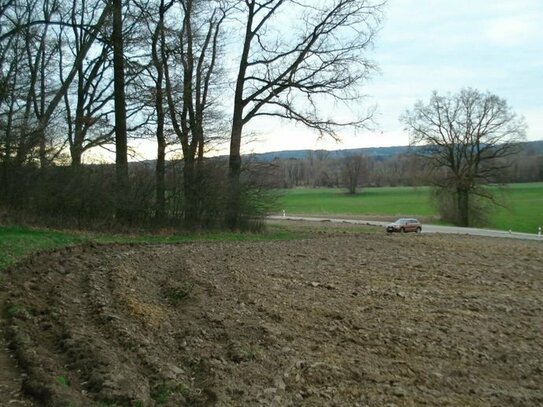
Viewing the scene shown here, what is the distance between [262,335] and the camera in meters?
7.64

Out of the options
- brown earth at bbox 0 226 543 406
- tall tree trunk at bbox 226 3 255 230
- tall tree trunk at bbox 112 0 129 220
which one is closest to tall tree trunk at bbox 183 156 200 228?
tall tree trunk at bbox 226 3 255 230

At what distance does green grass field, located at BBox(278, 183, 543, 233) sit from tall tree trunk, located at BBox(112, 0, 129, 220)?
29.5 feet

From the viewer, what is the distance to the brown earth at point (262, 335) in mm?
5688

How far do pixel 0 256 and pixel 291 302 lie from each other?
6.59 metres

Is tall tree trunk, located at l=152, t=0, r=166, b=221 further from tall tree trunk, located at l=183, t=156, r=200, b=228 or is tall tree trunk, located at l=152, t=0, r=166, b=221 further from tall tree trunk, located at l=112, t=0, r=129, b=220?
tall tree trunk, located at l=112, t=0, r=129, b=220

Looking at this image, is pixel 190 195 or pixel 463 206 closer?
pixel 190 195

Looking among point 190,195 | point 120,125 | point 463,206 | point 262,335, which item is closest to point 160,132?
point 120,125

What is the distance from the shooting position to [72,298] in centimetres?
885

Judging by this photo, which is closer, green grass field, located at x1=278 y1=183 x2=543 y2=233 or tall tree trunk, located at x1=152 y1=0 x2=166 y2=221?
tall tree trunk, located at x1=152 y1=0 x2=166 y2=221

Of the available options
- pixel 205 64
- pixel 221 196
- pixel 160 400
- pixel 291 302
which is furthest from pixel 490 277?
pixel 205 64

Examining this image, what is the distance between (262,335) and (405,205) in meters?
81.9

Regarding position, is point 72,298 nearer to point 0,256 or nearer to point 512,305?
point 0,256

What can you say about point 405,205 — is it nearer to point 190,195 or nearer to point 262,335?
point 190,195

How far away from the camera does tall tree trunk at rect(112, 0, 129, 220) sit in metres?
20.9
